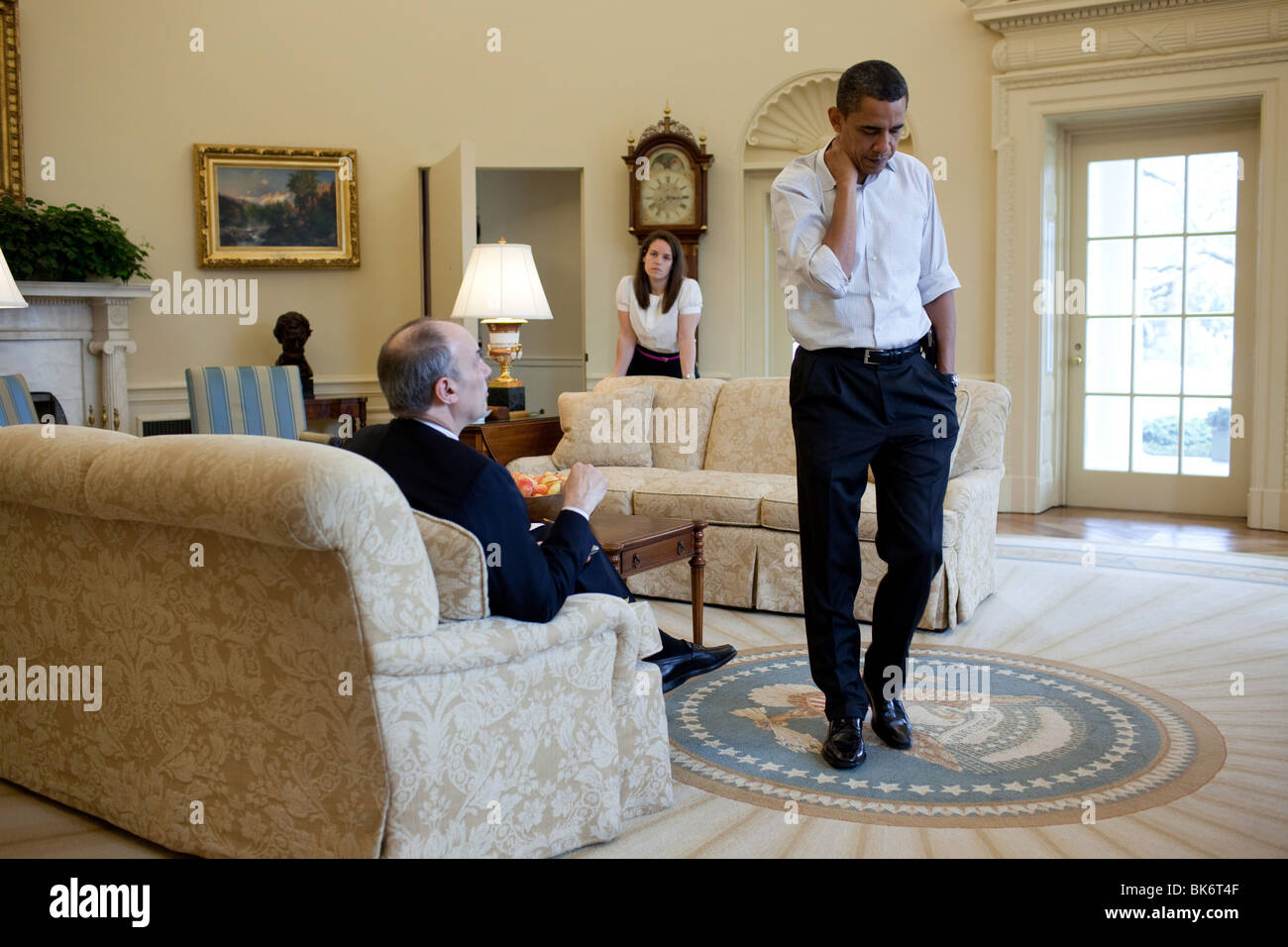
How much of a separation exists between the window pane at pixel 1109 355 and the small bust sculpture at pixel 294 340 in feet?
15.3

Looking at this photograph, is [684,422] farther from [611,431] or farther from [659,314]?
[659,314]

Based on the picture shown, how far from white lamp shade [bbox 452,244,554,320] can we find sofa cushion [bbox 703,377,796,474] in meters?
0.93

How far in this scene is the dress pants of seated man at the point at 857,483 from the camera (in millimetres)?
2740

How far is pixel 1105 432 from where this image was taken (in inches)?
273

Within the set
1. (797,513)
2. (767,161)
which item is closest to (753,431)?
(797,513)

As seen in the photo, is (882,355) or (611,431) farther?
(611,431)

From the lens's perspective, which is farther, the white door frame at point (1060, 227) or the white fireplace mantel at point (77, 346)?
the white fireplace mantel at point (77, 346)

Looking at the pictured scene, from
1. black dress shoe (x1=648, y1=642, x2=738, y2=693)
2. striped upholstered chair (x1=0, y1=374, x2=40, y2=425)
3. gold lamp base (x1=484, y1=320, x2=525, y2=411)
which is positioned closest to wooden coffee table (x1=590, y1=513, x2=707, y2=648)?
black dress shoe (x1=648, y1=642, x2=738, y2=693)

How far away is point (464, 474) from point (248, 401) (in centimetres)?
386

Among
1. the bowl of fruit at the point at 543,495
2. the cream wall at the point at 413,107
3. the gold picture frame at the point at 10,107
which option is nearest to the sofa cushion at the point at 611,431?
the bowl of fruit at the point at 543,495

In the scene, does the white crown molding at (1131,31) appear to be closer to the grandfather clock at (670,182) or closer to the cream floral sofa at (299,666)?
the grandfather clock at (670,182)
